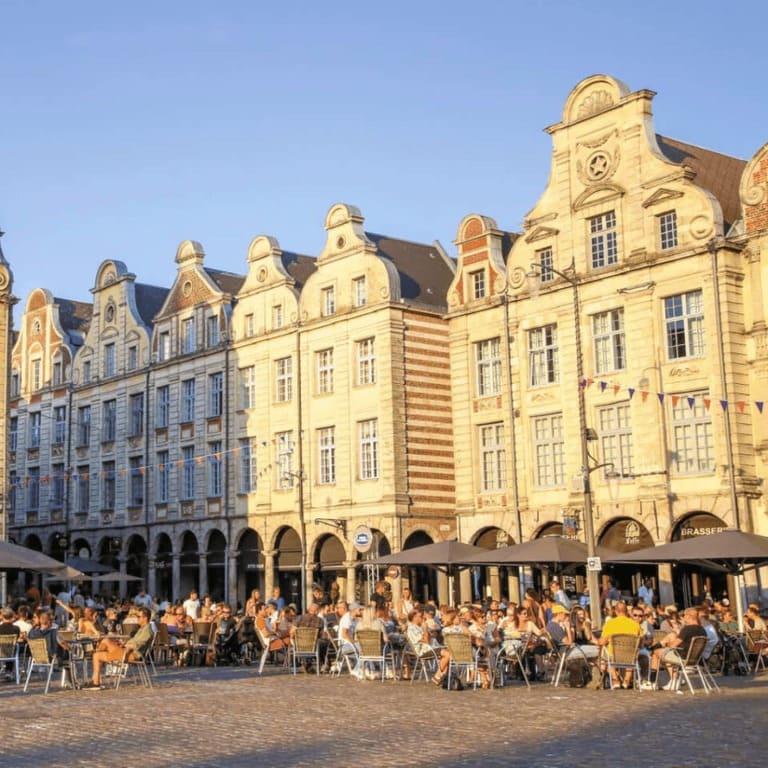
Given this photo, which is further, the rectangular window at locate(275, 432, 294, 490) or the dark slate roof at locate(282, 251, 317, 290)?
the dark slate roof at locate(282, 251, 317, 290)

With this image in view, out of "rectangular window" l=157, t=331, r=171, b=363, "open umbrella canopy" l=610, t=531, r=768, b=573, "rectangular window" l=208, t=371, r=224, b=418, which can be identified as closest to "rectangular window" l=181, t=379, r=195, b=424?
A: "rectangular window" l=208, t=371, r=224, b=418

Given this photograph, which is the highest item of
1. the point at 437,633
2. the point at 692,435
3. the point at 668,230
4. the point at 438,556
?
the point at 668,230

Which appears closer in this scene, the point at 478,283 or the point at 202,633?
the point at 202,633

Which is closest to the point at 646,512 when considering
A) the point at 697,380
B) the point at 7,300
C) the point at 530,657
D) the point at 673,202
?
the point at 697,380

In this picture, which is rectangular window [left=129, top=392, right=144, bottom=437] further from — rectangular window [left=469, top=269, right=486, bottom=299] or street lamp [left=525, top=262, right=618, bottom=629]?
street lamp [left=525, top=262, right=618, bottom=629]

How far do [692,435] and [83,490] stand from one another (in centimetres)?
2939

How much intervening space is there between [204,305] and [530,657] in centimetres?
2816

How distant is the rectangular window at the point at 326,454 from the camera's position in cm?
3959

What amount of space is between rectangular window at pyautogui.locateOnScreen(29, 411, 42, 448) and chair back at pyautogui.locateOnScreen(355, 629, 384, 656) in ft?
121

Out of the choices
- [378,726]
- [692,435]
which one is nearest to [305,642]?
[378,726]

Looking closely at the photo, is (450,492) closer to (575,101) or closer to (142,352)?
(575,101)

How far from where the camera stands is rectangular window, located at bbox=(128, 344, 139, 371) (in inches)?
1943

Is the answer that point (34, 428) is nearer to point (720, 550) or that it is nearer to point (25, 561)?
point (25, 561)

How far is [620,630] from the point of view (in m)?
18.1
